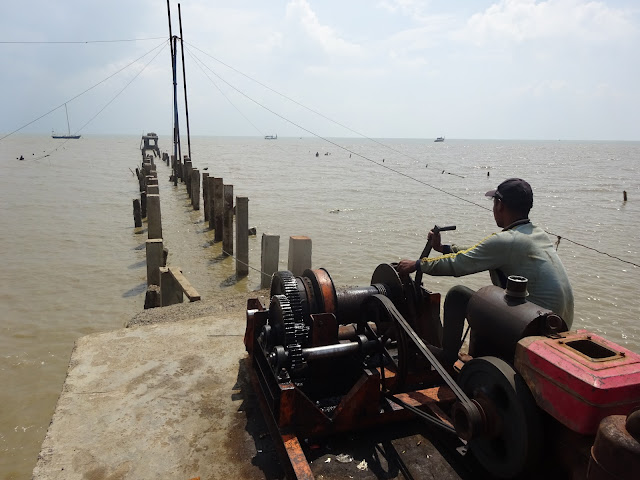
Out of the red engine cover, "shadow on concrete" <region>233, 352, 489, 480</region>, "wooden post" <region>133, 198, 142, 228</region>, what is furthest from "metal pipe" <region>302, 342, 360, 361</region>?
"wooden post" <region>133, 198, 142, 228</region>

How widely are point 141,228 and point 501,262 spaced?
46.9 feet

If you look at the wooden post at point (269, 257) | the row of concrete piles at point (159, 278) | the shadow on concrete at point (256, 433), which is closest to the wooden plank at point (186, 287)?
the row of concrete piles at point (159, 278)

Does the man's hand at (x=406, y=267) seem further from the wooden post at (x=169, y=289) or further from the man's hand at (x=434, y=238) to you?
the wooden post at (x=169, y=289)

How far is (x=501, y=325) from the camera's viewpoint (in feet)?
9.76

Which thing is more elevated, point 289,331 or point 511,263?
point 511,263

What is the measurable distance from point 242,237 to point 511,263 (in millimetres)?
8257

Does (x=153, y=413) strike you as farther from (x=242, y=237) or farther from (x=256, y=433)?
(x=242, y=237)

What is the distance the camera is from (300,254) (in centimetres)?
683

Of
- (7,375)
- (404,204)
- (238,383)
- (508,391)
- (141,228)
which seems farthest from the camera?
(404,204)

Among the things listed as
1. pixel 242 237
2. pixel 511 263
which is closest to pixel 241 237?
pixel 242 237

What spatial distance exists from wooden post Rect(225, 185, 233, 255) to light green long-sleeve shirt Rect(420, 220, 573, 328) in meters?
9.29

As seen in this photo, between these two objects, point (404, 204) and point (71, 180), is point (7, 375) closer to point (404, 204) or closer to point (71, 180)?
point (404, 204)

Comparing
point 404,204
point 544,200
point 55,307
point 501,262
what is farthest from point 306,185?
point 501,262

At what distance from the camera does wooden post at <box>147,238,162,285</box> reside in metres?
8.61
